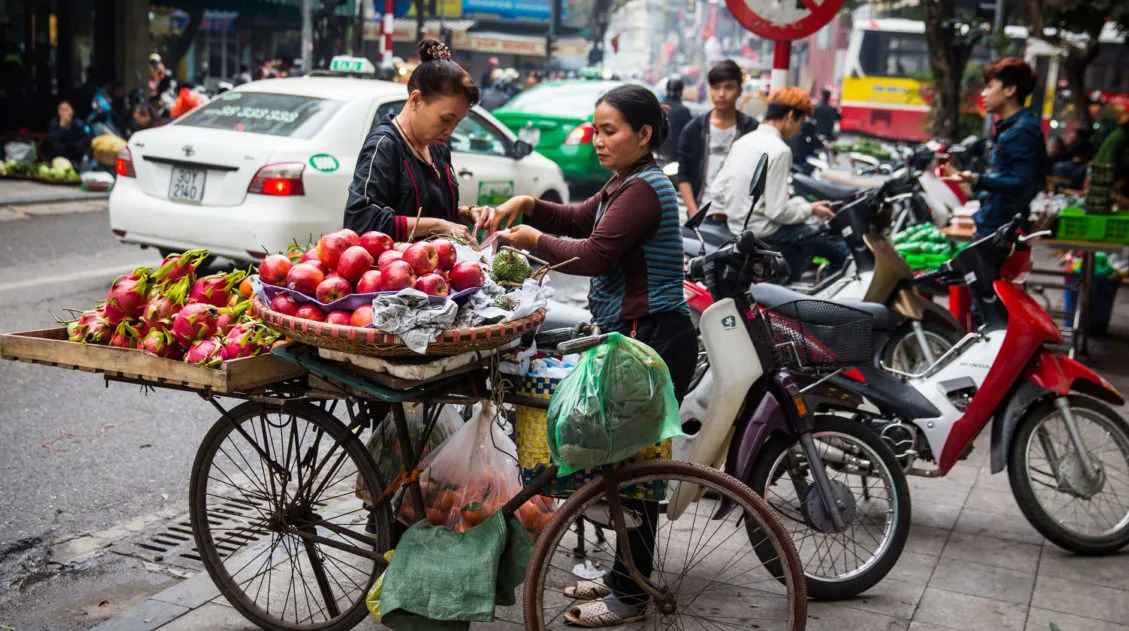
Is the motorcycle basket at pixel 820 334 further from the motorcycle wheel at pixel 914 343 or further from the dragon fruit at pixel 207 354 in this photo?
the motorcycle wheel at pixel 914 343

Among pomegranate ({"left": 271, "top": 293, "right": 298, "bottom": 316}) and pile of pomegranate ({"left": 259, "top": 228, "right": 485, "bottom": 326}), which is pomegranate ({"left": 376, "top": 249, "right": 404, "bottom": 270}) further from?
pomegranate ({"left": 271, "top": 293, "right": 298, "bottom": 316})

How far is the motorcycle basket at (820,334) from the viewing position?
13.7 feet

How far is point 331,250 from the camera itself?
3168 millimetres

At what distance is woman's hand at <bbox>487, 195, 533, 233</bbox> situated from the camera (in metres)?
3.57

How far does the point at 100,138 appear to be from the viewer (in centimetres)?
1567

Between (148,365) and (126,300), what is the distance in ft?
0.90

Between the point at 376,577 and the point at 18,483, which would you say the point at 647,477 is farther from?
the point at 18,483

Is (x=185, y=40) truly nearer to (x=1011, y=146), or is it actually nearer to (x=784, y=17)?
(x=784, y=17)

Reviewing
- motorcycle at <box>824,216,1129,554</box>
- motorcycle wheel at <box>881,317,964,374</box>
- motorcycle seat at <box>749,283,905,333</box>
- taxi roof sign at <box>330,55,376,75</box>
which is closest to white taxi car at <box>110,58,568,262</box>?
taxi roof sign at <box>330,55,376,75</box>

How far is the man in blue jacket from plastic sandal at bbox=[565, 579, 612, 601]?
3.65 metres

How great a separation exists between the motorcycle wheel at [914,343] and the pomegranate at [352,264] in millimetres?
3756

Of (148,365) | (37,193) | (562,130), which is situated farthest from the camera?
(562,130)

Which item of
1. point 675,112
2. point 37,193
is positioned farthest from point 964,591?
point 37,193

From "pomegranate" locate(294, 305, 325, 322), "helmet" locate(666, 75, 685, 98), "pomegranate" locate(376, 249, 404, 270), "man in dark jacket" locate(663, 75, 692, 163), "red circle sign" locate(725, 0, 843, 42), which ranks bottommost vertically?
"pomegranate" locate(294, 305, 325, 322)
